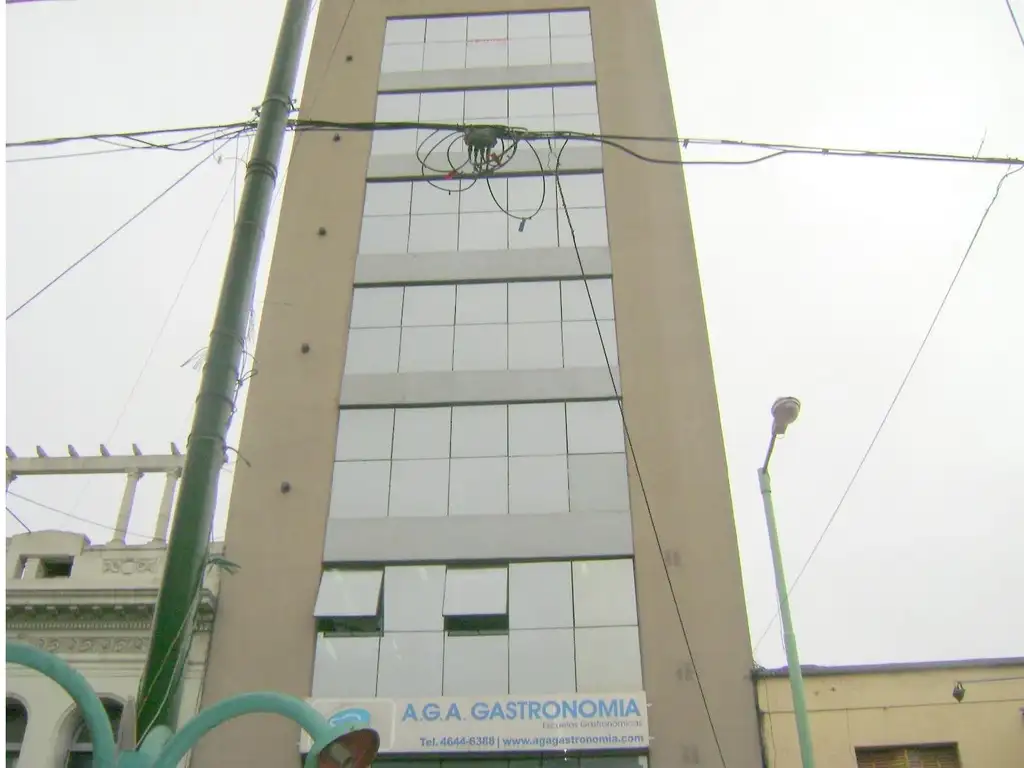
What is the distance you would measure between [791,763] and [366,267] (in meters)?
12.9

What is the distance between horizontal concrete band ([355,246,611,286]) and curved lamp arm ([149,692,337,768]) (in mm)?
15030

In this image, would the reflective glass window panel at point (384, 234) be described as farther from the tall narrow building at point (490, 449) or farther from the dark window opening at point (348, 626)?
the dark window opening at point (348, 626)

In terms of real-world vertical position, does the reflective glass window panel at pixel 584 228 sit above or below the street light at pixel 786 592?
above

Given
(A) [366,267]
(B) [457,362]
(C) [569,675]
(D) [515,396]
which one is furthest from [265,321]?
(C) [569,675]

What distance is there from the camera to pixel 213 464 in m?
6.32

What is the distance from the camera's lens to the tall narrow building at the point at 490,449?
15.1 meters

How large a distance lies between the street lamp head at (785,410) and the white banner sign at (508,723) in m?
5.25

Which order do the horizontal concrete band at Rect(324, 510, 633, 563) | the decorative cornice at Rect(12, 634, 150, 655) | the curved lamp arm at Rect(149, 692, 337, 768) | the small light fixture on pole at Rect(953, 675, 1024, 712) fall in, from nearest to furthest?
the curved lamp arm at Rect(149, 692, 337, 768), the small light fixture on pole at Rect(953, 675, 1024, 712), the decorative cornice at Rect(12, 634, 150, 655), the horizontal concrete band at Rect(324, 510, 633, 563)

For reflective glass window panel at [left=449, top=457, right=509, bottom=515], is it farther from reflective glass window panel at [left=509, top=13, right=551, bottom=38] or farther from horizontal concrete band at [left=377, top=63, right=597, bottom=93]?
reflective glass window panel at [left=509, top=13, right=551, bottom=38]

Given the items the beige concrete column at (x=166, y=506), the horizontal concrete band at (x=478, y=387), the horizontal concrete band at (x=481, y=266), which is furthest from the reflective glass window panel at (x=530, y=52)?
the beige concrete column at (x=166, y=506)

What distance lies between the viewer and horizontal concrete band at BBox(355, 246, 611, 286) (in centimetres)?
2017

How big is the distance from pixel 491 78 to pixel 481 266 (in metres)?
5.96

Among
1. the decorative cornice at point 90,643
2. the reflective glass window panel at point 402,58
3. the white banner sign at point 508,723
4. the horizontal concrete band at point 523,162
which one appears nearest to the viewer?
the white banner sign at point 508,723

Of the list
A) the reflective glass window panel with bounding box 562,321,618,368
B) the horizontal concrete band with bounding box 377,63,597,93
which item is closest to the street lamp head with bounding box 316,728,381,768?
the reflective glass window panel with bounding box 562,321,618,368
